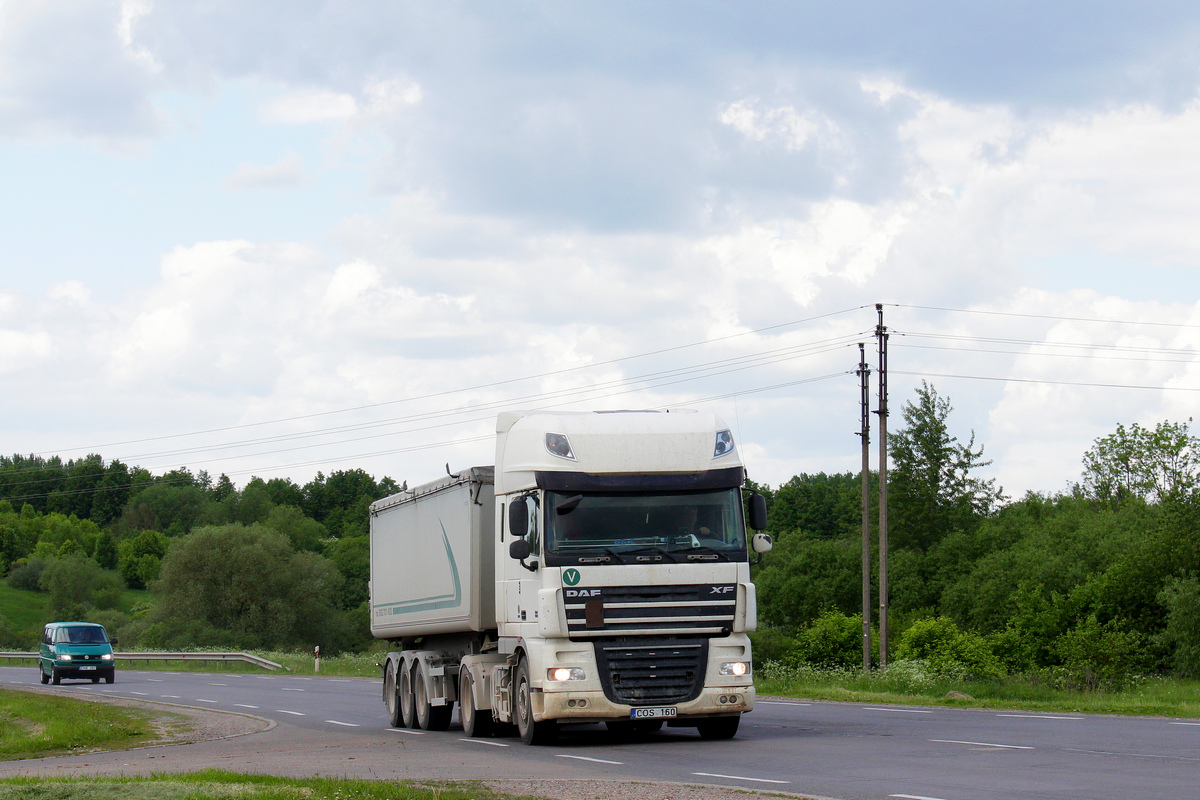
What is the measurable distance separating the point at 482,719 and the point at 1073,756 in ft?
27.9

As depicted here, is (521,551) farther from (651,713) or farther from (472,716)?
(472,716)

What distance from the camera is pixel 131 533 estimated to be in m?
175

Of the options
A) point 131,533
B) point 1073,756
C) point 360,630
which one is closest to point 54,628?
point 1073,756

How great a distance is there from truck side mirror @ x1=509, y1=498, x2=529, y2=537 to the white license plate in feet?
8.27

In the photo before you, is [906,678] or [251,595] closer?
[906,678]

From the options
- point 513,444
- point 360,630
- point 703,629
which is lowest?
point 360,630

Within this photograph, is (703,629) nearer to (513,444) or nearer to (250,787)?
(513,444)

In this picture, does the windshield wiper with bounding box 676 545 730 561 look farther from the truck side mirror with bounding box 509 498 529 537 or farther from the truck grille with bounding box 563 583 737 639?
the truck side mirror with bounding box 509 498 529 537

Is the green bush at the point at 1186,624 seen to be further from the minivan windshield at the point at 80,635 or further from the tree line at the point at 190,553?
the tree line at the point at 190,553

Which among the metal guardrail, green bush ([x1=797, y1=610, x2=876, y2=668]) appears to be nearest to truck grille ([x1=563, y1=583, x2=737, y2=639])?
the metal guardrail

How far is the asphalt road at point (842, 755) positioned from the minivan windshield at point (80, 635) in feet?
71.9

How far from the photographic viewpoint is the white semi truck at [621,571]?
648 inches

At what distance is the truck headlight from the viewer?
16906 mm

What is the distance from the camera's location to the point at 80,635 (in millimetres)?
44156
